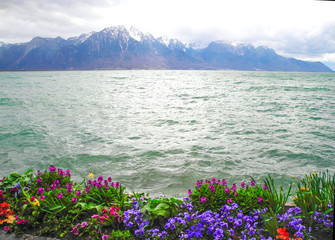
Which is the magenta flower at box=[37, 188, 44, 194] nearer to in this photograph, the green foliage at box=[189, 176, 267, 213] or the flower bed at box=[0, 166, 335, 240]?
the flower bed at box=[0, 166, 335, 240]

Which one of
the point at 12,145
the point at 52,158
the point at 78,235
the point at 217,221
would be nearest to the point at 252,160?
the point at 217,221

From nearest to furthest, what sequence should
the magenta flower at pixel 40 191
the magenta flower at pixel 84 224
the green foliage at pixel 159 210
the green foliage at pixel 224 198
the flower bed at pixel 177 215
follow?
the flower bed at pixel 177 215 < the magenta flower at pixel 84 224 < the green foliage at pixel 159 210 < the green foliage at pixel 224 198 < the magenta flower at pixel 40 191

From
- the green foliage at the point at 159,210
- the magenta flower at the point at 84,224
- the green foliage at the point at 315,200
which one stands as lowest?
the magenta flower at the point at 84,224

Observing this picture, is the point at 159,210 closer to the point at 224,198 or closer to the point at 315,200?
the point at 224,198

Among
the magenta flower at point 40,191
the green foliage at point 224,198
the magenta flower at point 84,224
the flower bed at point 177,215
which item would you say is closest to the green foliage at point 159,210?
the flower bed at point 177,215

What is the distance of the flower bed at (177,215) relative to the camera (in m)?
3.97

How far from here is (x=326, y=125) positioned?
55.1ft

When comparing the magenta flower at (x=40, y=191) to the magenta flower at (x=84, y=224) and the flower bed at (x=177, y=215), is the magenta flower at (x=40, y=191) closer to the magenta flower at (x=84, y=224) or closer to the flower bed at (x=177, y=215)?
the flower bed at (x=177, y=215)

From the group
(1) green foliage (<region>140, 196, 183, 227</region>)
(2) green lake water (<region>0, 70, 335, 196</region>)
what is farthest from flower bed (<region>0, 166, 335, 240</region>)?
(2) green lake water (<region>0, 70, 335, 196</region>)

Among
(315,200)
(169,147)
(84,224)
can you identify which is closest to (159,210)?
(84,224)

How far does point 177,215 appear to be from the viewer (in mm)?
4414

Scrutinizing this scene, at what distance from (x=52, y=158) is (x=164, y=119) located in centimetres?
999

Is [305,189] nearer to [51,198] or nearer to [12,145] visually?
[51,198]

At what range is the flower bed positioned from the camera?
3.97 m
